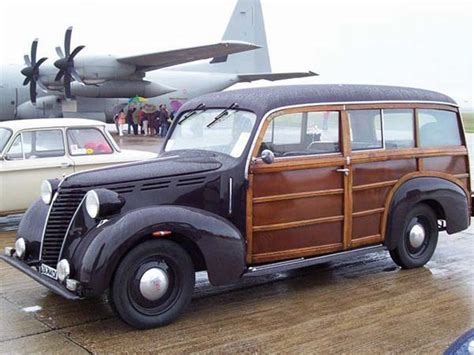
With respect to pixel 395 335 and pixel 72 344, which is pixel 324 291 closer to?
pixel 395 335

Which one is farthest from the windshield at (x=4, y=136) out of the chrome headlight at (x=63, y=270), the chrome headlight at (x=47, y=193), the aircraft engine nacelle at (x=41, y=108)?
the aircraft engine nacelle at (x=41, y=108)

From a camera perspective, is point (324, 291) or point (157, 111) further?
point (157, 111)

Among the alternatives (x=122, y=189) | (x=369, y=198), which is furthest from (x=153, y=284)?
(x=369, y=198)

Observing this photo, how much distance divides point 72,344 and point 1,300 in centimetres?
141

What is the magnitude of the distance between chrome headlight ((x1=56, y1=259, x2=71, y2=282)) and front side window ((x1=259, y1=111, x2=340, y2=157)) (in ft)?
6.86

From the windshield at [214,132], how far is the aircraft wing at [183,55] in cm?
1730

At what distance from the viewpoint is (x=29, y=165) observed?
26.0 ft

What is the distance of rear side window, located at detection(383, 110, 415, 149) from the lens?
18.5ft

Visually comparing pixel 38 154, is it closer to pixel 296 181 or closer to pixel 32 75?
pixel 296 181

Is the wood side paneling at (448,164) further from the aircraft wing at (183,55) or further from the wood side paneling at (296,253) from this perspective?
the aircraft wing at (183,55)

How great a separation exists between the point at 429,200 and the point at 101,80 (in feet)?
66.9

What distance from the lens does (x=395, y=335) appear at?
4121 millimetres

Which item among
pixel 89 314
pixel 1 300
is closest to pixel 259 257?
pixel 89 314

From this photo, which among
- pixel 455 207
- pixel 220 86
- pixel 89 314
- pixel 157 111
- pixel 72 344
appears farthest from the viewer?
pixel 220 86
